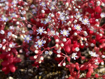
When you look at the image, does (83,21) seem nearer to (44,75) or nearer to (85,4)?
(85,4)

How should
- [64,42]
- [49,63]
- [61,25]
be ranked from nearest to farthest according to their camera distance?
[64,42], [61,25], [49,63]

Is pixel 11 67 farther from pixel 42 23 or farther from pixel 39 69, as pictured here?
pixel 42 23

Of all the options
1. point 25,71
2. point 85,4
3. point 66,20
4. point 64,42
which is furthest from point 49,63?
point 85,4

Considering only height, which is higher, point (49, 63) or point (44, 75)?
point (49, 63)

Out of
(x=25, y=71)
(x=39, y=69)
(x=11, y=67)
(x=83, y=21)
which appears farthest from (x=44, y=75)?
(x=83, y=21)

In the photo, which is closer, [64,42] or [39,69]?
[64,42]

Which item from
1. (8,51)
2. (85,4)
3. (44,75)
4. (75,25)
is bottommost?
(44,75)

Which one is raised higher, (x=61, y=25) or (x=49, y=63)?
(x=61, y=25)

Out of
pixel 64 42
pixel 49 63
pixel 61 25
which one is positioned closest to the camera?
pixel 64 42

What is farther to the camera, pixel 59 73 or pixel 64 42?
pixel 59 73
